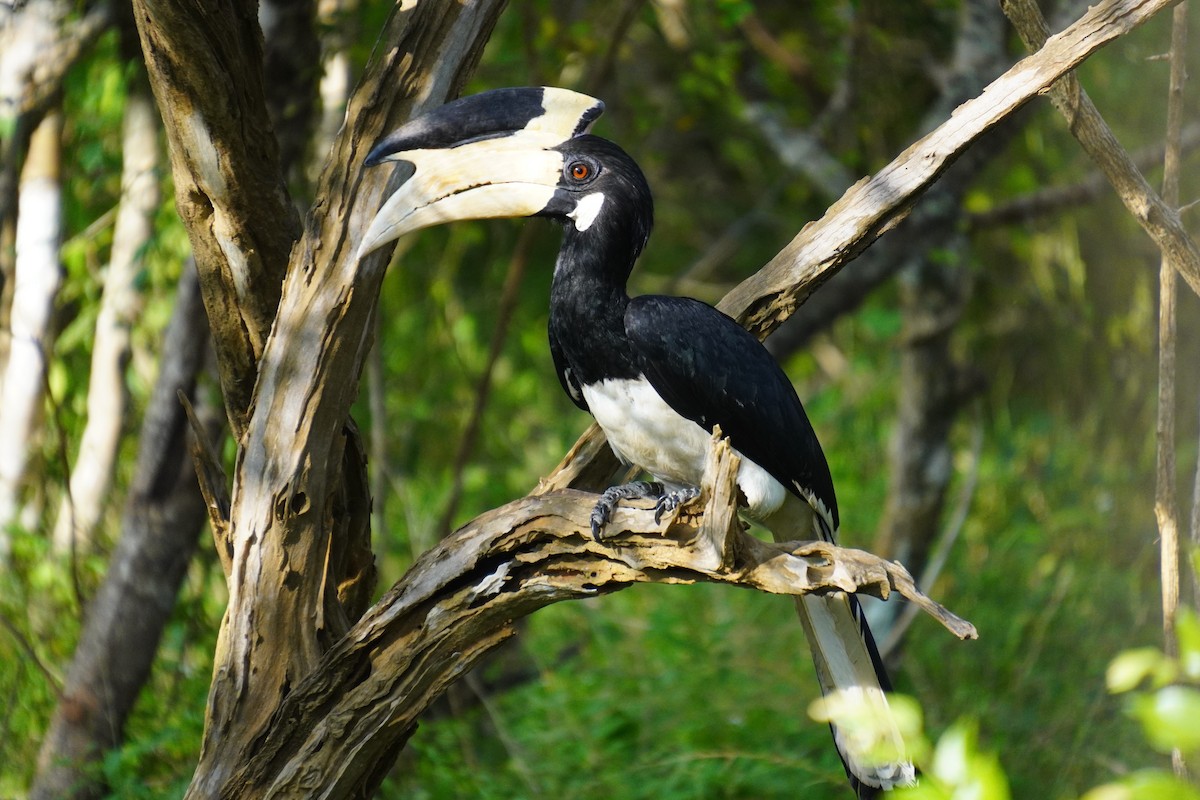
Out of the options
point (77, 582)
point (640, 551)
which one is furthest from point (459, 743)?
point (640, 551)

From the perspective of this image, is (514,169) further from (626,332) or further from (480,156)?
(626,332)

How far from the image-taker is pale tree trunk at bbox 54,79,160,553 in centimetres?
409

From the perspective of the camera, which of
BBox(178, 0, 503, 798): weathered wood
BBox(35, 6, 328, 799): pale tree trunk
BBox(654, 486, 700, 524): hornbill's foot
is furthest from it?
BBox(35, 6, 328, 799): pale tree trunk

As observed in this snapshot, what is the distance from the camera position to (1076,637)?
4688 millimetres

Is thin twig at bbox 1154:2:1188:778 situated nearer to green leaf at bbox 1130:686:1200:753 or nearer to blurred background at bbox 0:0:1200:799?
blurred background at bbox 0:0:1200:799

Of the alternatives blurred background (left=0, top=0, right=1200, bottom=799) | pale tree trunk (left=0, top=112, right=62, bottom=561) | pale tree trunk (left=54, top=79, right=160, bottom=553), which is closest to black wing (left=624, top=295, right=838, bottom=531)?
blurred background (left=0, top=0, right=1200, bottom=799)

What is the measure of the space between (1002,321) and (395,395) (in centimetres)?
320

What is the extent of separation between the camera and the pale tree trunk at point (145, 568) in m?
3.23

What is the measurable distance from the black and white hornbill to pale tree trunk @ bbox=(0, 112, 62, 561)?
2399mm

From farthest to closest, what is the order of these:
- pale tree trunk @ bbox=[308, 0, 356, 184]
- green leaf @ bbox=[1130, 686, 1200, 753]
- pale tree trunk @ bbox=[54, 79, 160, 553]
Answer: pale tree trunk @ bbox=[54, 79, 160, 553]
pale tree trunk @ bbox=[308, 0, 356, 184]
green leaf @ bbox=[1130, 686, 1200, 753]

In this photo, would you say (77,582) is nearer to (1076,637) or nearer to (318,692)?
(318,692)

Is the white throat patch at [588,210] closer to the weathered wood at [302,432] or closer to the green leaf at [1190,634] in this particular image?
the weathered wood at [302,432]

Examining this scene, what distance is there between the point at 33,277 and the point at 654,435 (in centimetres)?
275

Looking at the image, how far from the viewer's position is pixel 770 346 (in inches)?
192
